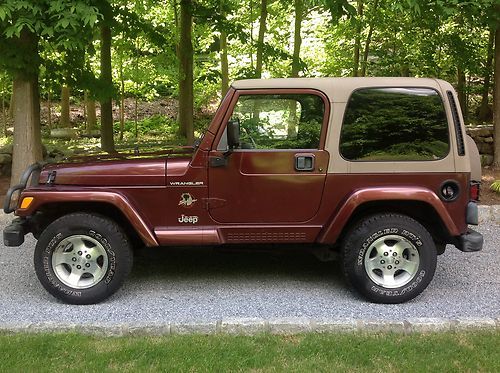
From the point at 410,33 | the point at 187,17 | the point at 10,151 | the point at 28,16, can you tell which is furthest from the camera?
the point at 410,33

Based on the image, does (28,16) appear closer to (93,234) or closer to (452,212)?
(93,234)

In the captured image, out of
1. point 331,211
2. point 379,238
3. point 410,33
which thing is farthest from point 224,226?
point 410,33

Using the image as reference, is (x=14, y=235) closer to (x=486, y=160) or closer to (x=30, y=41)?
(x=30, y=41)

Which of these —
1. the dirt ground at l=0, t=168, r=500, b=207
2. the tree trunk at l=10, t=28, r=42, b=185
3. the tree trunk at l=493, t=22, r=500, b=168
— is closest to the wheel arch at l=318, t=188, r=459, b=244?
the dirt ground at l=0, t=168, r=500, b=207

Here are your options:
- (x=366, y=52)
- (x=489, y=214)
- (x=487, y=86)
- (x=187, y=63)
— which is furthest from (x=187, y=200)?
(x=487, y=86)

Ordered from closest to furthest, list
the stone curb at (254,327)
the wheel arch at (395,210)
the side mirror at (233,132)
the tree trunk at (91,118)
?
the stone curb at (254,327) → the side mirror at (233,132) → the wheel arch at (395,210) → the tree trunk at (91,118)

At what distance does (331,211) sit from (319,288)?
787 millimetres

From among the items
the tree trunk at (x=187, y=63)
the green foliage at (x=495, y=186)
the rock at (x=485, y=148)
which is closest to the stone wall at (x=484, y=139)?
the rock at (x=485, y=148)

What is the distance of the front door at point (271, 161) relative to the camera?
14.2ft

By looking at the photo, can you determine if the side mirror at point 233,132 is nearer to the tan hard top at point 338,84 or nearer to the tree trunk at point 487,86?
the tan hard top at point 338,84

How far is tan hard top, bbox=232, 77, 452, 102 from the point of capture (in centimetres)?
436

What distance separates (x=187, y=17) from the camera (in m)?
11.0

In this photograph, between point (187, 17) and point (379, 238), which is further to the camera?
point (187, 17)

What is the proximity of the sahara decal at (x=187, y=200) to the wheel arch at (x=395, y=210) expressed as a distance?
106 cm
